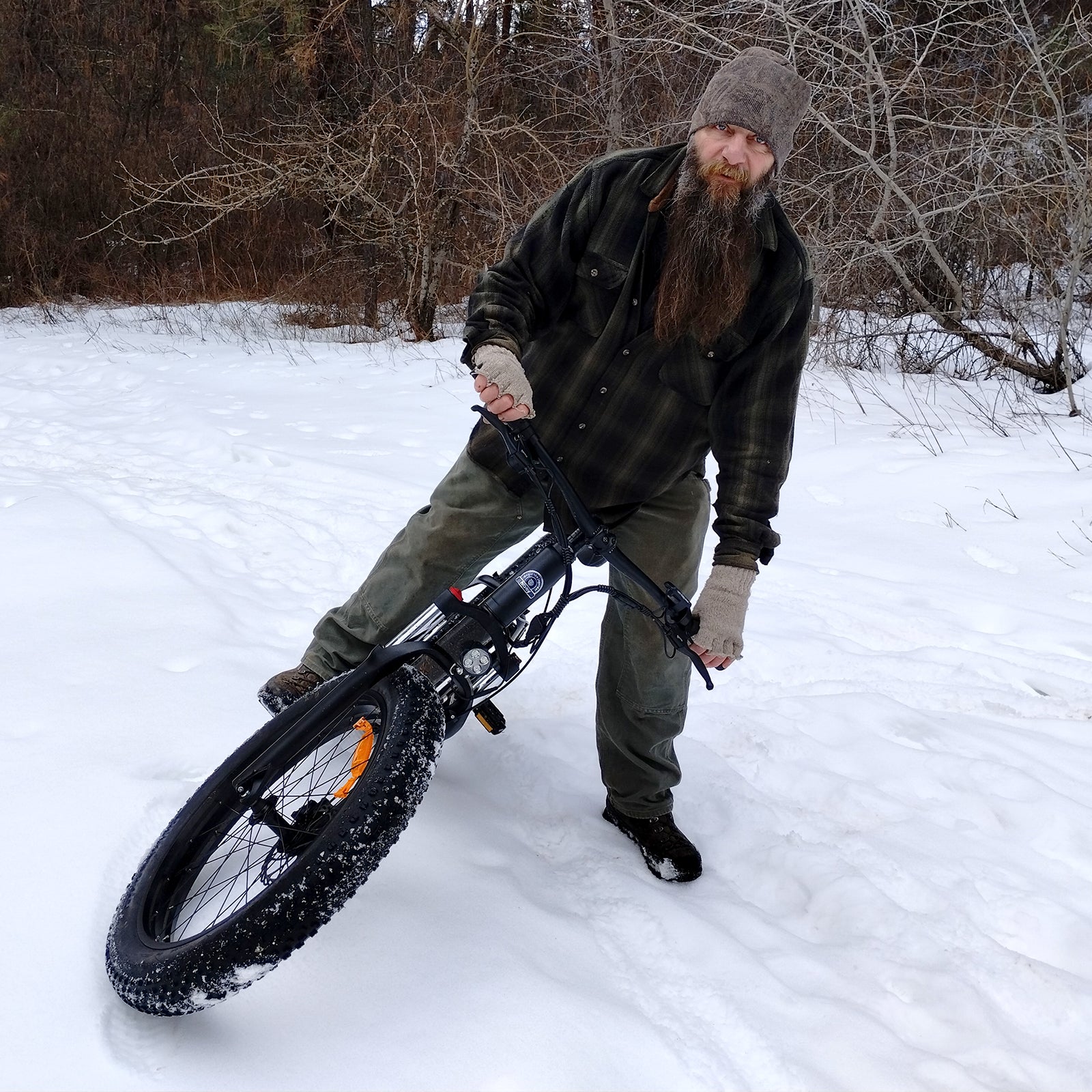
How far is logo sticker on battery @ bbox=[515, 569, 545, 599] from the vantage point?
2135 mm

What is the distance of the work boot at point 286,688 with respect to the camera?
253 cm

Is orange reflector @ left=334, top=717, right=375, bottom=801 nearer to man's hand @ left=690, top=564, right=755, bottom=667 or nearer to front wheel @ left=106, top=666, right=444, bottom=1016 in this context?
front wheel @ left=106, top=666, right=444, bottom=1016

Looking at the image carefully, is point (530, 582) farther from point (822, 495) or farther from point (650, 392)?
point (822, 495)

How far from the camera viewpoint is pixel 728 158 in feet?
7.10

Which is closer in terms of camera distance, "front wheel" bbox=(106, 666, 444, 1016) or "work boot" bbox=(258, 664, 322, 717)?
"front wheel" bbox=(106, 666, 444, 1016)

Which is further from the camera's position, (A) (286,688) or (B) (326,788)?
(A) (286,688)

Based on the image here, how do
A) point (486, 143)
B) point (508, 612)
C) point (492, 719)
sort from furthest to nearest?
point (486, 143)
point (492, 719)
point (508, 612)

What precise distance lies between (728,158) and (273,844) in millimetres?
1843

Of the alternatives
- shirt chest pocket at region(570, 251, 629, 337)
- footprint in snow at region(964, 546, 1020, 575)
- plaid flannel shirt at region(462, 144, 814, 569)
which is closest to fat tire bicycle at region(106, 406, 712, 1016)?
plaid flannel shirt at region(462, 144, 814, 569)

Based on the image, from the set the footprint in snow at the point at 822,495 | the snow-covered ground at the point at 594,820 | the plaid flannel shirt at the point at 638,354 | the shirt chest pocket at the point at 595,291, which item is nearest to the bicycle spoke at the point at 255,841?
the snow-covered ground at the point at 594,820

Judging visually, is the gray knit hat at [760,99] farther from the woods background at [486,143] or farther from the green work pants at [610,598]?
the woods background at [486,143]

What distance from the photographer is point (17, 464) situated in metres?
5.27

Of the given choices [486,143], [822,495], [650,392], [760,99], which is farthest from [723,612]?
[486,143]

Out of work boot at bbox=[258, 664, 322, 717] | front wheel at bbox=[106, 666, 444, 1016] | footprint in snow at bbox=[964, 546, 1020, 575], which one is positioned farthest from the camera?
footprint in snow at bbox=[964, 546, 1020, 575]
